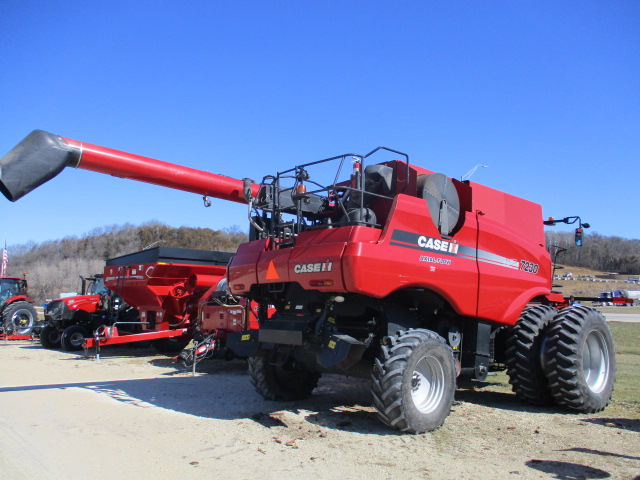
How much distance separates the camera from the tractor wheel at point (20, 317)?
19312 millimetres

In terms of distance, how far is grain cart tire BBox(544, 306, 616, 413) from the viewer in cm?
709

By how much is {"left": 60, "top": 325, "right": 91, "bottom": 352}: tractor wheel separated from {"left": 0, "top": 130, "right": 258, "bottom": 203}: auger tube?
898 cm

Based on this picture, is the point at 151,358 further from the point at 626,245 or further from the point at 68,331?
the point at 626,245

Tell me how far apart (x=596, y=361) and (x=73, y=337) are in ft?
44.7

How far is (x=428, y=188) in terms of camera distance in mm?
6883

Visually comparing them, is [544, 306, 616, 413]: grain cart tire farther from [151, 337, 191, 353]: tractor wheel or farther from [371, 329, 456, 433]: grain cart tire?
[151, 337, 191, 353]: tractor wheel

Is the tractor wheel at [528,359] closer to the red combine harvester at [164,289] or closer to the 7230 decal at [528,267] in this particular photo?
the 7230 decal at [528,267]

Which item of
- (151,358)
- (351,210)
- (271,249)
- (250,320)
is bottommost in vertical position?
(151,358)

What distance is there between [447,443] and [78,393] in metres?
5.41

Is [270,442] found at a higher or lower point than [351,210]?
lower

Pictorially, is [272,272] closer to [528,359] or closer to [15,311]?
[528,359]

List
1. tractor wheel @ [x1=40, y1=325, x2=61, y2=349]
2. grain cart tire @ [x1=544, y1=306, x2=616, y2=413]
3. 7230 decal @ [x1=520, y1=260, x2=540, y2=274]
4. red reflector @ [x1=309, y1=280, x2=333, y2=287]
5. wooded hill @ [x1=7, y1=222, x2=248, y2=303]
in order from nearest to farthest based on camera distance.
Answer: red reflector @ [x1=309, y1=280, x2=333, y2=287], grain cart tire @ [x1=544, y1=306, x2=616, y2=413], 7230 decal @ [x1=520, y1=260, x2=540, y2=274], tractor wheel @ [x1=40, y1=325, x2=61, y2=349], wooded hill @ [x1=7, y1=222, x2=248, y2=303]

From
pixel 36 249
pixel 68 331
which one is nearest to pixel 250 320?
pixel 68 331

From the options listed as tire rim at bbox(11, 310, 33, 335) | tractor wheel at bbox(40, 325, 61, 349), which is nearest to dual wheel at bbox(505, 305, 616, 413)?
tractor wheel at bbox(40, 325, 61, 349)
